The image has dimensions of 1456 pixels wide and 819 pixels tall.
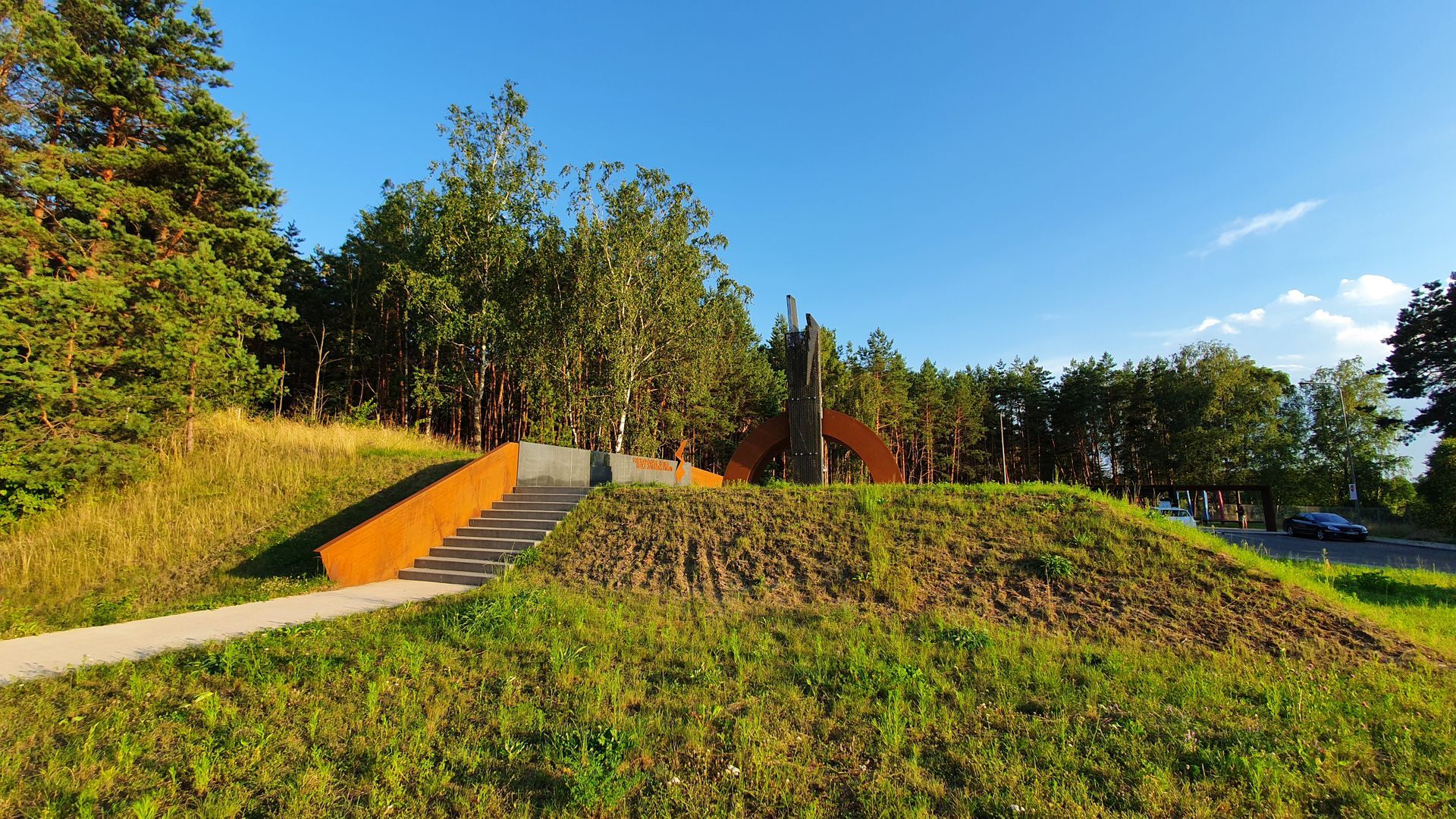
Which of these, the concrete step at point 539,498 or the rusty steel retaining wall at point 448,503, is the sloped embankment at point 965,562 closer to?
the concrete step at point 539,498

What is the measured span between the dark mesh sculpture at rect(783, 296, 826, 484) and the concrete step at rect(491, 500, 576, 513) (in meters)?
5.08

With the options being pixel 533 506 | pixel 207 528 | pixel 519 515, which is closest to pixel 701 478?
pixel 533 506

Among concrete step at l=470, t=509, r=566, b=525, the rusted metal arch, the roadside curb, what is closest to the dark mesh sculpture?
the rusted metal arch

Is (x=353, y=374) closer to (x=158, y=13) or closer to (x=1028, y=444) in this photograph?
(x=158, y=13)

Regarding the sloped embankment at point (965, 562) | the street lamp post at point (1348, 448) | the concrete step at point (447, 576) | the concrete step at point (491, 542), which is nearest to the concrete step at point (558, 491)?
the sloped embankment at point (965, 562)

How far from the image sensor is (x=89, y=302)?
941 cm

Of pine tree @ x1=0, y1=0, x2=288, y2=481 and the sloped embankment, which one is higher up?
pine tree @ x1=0, y1=0, x2=288, y2=481

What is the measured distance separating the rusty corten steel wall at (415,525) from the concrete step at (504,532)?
254mm

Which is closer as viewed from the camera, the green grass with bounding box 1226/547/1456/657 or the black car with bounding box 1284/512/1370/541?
the green grass with bounding box 1226/547/1456/657

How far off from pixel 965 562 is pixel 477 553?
7.30 metres

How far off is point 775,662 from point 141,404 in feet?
42.2

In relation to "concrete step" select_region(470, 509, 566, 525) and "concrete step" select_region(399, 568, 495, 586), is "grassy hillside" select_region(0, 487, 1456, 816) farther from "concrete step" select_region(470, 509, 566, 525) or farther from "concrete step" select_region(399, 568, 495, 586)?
"concrete step" select_region(470, 509, 566, 525)

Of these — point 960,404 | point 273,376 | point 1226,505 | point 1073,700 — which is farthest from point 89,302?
point 1226,505

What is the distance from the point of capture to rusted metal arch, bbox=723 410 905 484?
41.2ft
